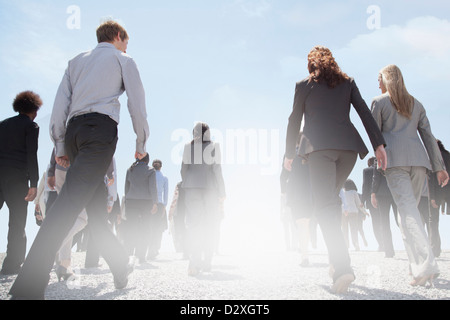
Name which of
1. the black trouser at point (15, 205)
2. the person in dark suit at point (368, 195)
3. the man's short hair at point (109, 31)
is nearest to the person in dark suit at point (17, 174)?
the black trouser at point (15, 205)

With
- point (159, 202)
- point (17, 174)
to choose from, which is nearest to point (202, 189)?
point (17, 174)

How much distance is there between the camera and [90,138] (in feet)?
10.3

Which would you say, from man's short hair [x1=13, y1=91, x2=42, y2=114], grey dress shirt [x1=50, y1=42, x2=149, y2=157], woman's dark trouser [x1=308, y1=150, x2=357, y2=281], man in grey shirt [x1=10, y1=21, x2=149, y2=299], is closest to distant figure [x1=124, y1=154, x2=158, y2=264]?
man's short hair [x1=13, y1=91, x2=42, y2=114]

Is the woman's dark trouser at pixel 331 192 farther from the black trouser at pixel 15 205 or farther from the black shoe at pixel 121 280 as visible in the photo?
the black trouser at pixel 15 205

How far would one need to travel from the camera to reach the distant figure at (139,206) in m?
8.11

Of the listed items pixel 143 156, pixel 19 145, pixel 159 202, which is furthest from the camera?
pixel 159 202

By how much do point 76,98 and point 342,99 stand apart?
8.88 feet

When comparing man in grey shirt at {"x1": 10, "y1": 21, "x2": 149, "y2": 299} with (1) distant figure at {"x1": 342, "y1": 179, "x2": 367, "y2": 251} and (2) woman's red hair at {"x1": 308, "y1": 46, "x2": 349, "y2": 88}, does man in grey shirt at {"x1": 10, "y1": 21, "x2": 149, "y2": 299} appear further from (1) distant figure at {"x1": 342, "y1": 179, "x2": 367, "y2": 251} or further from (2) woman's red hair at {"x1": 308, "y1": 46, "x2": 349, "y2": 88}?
(1) distant figure at {"x1": 342, "y1": 179, "x2": 367, "y2": 251}

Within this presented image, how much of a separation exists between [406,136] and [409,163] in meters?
0.39

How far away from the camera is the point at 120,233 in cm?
1258

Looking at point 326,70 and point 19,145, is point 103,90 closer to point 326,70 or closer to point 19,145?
point 326,70

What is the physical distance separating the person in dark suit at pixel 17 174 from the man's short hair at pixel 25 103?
296mm

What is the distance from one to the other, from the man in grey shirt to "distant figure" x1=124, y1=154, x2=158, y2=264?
429 centimetres
